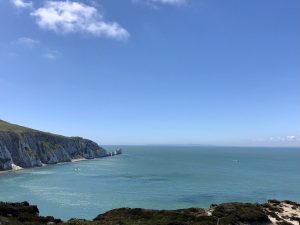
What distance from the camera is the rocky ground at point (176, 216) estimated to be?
37656 mm

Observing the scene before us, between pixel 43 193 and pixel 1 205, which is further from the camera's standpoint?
pixel 43 193

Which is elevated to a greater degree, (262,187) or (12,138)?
(12,138)

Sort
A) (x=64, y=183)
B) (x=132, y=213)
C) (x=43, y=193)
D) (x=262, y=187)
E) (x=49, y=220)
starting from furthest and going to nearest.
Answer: (x=64, y=183) → (x=262, y=187) → (x=43, y=193) → (x=132, y=213) → (x=49, y=220)

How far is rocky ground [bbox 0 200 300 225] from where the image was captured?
3766 cm

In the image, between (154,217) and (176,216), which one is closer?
(176,216)

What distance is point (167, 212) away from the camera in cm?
4306

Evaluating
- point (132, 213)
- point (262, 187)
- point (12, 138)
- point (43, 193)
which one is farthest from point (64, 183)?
point (132, 213)

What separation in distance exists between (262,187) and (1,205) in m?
89.1

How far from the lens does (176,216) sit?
40906mm

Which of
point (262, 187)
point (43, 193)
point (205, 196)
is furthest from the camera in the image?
point (262, 187)

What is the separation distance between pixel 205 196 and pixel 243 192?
48.4ft

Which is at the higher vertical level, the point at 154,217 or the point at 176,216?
the point at 176,216

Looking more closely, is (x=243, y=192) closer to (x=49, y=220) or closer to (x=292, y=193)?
(x=292, y=193)

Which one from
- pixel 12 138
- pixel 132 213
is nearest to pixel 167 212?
pixel 132 213
